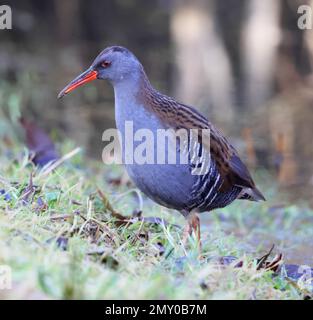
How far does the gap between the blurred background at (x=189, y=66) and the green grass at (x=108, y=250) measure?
73.9 inches

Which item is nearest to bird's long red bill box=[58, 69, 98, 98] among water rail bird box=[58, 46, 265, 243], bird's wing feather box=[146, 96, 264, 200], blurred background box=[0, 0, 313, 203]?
water rail bird box=[58, 46, 265, 243]

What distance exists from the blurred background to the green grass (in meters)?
1.88

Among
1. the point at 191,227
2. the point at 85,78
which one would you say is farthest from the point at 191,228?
the point at 85,78

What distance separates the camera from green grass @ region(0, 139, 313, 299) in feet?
10.6

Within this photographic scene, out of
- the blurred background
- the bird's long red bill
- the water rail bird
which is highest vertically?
the blurred background

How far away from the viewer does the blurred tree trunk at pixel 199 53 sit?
35.6ft

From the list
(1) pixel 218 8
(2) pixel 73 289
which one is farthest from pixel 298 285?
(1) pixel 218 8

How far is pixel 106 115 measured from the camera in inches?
369

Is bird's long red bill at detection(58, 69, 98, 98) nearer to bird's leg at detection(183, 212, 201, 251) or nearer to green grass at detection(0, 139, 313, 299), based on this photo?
green grass at detection(0, 139, 313, 299)

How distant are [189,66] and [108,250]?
8.04 metres

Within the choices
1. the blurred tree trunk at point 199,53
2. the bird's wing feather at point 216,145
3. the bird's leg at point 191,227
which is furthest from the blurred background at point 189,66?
the bird's leg at point 191,227

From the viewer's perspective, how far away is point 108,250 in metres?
3.70

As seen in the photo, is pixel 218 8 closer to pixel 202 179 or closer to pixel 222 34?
pixel 222 34

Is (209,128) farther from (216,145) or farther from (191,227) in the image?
(191,227)
